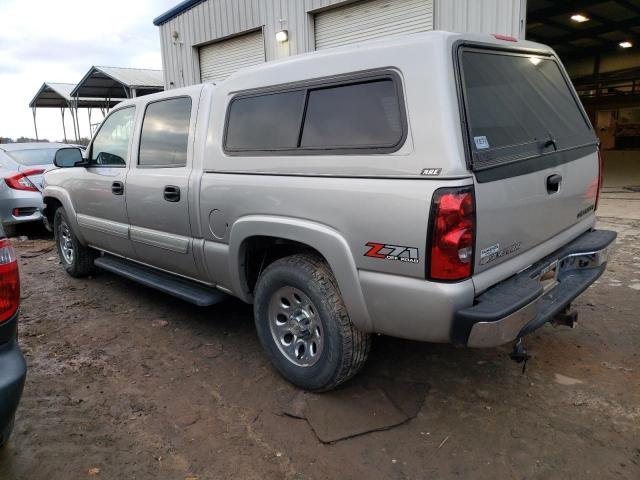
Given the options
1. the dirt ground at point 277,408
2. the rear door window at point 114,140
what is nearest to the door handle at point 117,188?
the rear door window at point 114,140

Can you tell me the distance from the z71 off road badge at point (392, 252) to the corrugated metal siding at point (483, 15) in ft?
18.9

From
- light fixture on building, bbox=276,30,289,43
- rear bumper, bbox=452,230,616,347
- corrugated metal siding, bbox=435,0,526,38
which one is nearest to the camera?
→ rear bumper, bbox=452,230,616,347

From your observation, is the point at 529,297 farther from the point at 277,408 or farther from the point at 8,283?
the point at 8,283

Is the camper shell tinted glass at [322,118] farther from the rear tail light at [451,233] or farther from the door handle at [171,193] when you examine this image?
the door handle at [171,193]

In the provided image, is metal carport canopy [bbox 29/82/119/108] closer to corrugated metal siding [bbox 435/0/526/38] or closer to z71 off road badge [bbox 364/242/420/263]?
corrugated metal siding [bbox 435/0/526/38]

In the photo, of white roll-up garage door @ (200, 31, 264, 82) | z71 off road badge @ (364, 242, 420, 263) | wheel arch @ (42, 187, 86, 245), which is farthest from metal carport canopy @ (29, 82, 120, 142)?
z71 off road badge @ (364, 242, 420, 263)

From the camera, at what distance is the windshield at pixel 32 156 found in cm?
865

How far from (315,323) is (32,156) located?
8.04 metres

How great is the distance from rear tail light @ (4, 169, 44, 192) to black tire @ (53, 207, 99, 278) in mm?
2790

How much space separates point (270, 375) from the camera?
341 centimetres

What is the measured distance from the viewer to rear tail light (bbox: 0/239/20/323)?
2.21 m

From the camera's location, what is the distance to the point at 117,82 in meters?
19.5

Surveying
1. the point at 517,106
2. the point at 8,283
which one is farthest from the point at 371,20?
the point at 8,283

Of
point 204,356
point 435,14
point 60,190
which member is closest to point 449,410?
point 204,356
